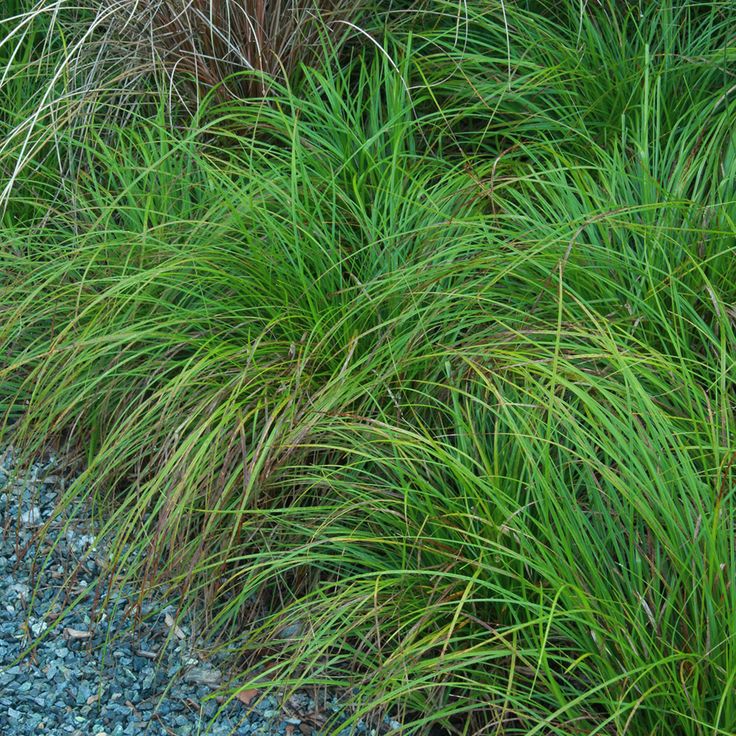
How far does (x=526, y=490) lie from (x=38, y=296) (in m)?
1.53

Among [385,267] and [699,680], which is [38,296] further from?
[699,680]

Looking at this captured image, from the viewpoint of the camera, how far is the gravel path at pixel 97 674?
2.21m

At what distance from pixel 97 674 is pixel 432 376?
0.97 metres

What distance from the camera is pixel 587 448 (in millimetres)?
2059

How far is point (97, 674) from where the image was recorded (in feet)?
7.63

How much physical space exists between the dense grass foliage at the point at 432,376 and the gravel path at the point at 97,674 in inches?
3.6

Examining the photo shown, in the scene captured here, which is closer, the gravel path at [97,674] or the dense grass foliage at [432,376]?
the dense grass foliage at [432,376]

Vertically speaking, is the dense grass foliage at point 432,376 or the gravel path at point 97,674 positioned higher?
the dense grass foliage at point 432,376

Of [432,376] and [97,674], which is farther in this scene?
[432,376]

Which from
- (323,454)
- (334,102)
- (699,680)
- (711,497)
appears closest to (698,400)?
(711,497)

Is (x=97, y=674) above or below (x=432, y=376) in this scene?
below

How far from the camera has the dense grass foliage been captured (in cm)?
201

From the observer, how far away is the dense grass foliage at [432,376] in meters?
2.01

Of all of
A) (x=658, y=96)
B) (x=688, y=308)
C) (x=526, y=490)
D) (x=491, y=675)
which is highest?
(x=658, y=96)
